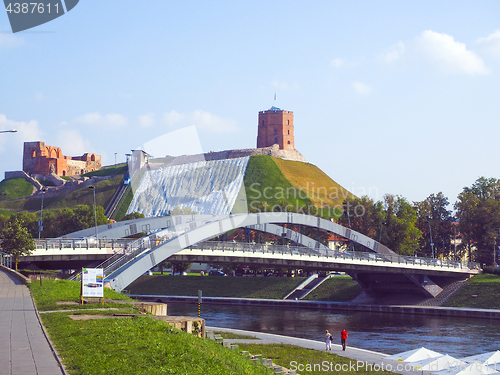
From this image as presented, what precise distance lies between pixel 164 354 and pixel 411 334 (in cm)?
2690

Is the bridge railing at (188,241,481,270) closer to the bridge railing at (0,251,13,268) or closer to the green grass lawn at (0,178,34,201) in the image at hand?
the bridge railing at (0,251,13,268)

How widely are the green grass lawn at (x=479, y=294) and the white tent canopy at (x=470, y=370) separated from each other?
27409 mm

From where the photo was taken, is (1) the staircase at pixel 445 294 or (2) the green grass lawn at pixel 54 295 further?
(1) the staircase at pixel 445 294

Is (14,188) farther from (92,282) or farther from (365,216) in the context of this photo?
(92,282)

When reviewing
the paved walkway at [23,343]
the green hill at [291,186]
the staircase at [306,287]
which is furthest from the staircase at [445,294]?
the green hill at [291,186]

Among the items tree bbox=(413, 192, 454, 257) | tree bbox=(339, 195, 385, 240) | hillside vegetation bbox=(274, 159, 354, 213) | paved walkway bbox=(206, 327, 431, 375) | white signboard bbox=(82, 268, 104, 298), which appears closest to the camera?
white signboard bbox=(82, 268, 104, 298)

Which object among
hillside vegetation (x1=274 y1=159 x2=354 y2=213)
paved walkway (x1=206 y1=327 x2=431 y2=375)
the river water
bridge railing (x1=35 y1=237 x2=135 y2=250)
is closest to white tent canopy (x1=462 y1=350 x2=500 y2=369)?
paved walkway (x1=206 y1=327 x2=431 y2=375)

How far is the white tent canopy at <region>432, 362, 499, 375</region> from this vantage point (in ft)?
61.0

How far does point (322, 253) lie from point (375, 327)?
832 cm

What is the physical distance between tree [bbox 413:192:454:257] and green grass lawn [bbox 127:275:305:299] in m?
20.3

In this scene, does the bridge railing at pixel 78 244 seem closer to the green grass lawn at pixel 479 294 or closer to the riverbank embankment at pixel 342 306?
the riverbank embankment at pixel 342 306

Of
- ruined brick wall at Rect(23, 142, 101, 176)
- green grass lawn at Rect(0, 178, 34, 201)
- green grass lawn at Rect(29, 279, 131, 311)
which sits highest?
ruined brick wall at Rect(23, 142, 101, 176)

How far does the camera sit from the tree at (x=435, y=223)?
69188mm

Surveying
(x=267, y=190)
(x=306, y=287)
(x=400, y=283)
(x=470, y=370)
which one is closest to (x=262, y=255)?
(x=400, y=283)
